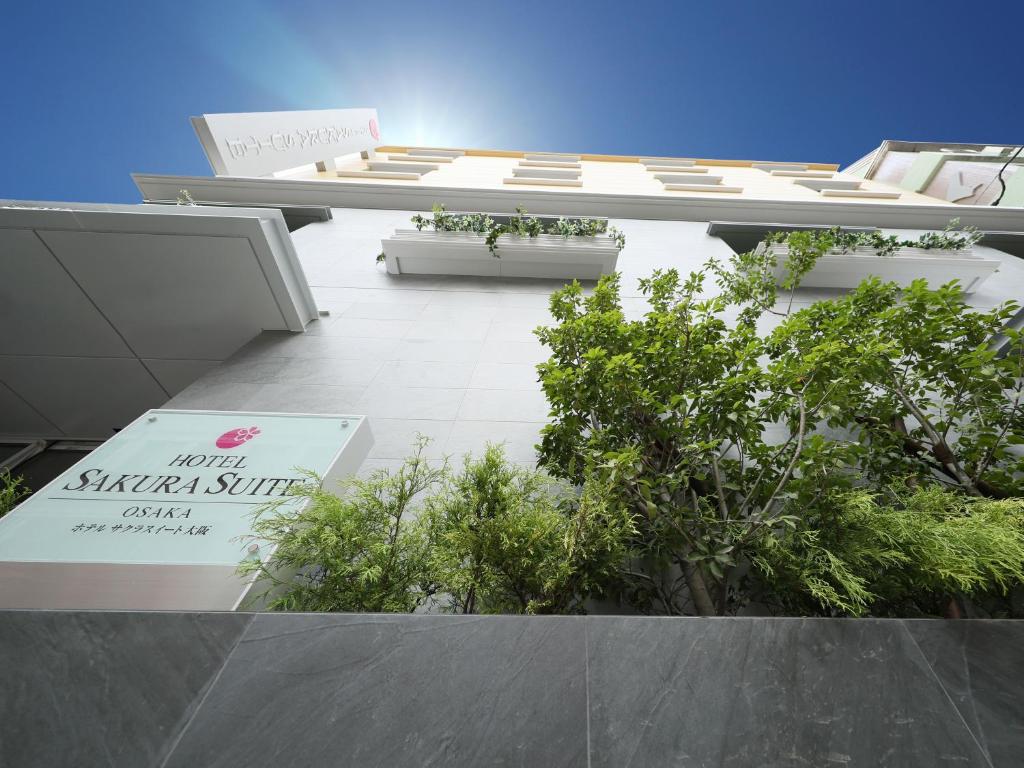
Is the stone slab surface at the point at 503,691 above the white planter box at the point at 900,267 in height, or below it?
below

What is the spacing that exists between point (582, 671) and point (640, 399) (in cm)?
157

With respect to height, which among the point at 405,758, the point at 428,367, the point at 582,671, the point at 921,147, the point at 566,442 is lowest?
the point at 405,758

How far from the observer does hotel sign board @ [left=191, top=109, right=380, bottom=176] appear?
969cm

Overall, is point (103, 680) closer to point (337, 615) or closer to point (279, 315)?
point (337, 615)

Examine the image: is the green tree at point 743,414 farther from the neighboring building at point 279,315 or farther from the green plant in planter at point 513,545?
the neighboring building at point 279,315

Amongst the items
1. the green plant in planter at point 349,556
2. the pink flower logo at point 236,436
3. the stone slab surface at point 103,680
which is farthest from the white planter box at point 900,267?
the stone slab surface at point 103,680

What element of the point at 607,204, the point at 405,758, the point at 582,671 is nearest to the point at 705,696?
the point at 582,671

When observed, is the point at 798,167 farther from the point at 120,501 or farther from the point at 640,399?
the point at 120,501

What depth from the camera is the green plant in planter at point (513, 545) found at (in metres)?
1.90

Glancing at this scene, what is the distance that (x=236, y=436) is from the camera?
9.55 feet

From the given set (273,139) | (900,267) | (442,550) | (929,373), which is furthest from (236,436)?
(273,139)

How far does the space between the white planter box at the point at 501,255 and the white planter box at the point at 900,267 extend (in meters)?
3.42

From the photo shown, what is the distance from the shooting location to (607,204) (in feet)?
33.0

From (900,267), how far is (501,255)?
7.69m
